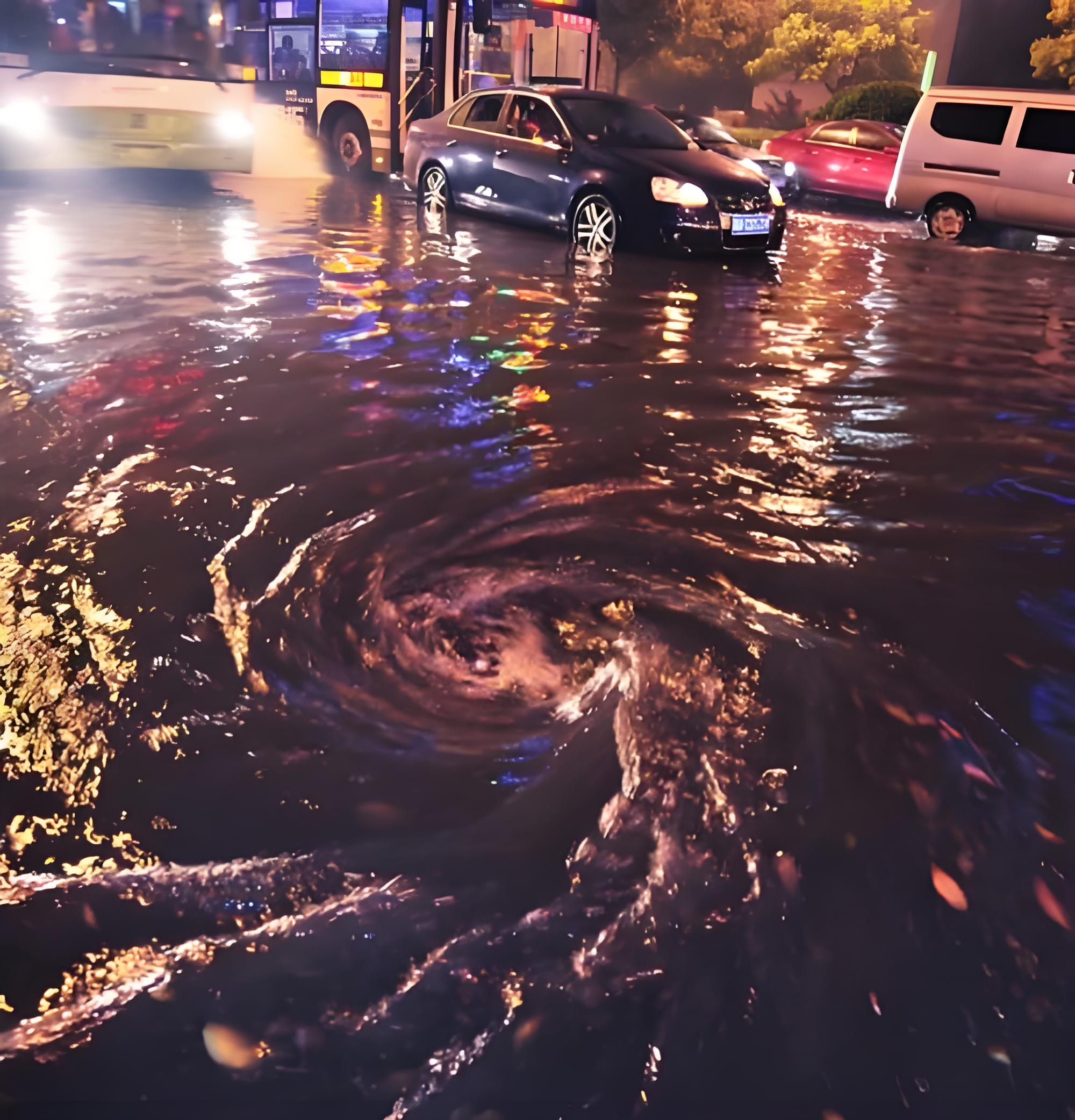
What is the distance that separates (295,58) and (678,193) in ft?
32.3

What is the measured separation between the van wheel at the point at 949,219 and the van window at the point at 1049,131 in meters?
0.94

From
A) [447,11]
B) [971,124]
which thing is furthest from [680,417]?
[447,11]

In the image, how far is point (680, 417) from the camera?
541 centimetres

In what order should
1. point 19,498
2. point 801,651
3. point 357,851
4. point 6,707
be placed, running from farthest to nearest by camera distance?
point 19,498 < point 801,651 < point 6,707 < point 357,851

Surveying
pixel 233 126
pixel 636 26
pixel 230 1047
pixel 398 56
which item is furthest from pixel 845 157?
pixel 636 26

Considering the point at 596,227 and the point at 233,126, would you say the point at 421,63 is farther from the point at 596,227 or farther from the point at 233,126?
the point at 596,227

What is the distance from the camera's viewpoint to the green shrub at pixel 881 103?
27.5 metres

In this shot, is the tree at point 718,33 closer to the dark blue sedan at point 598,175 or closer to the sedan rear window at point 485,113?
the sedan rear window at point 485,113

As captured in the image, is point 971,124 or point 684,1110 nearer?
point 684,1110

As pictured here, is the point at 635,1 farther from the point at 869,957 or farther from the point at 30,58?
the point at 869,957

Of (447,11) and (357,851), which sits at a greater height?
(447,11)

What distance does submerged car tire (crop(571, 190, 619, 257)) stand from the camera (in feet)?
35.4

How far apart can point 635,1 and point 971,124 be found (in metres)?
30.1

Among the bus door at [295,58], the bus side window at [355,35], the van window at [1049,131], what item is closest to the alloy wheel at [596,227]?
the van window at [1049,131]
